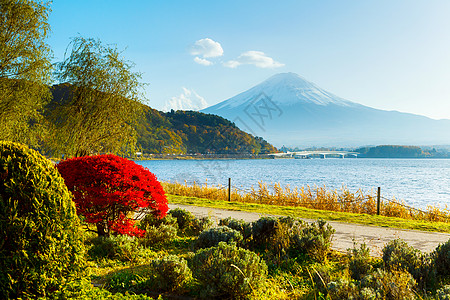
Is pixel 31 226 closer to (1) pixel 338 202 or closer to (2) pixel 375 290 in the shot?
(2) pixel 375 290

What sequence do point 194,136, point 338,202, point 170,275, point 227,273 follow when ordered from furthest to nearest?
point 194,136, point 338,202, point 170,275, point 227,273

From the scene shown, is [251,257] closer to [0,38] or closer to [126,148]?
[126,148]

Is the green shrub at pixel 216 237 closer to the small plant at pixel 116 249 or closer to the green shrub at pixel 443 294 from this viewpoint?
the small plant at pixel 116 249

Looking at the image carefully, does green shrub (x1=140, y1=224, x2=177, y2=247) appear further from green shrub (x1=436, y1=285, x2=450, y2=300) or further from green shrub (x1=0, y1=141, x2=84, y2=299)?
green shrub (x1=436, y1=285, x2=450, y2=300)

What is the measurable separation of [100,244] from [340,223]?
8138 mm

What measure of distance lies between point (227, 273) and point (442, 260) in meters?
4.06

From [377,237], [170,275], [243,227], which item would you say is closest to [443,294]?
[170,275]

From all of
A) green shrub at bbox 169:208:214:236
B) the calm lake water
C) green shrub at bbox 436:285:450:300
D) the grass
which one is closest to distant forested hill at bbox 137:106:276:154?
the calm lake water

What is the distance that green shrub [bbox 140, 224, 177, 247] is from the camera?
7316 millimetres

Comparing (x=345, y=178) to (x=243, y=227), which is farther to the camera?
(x=345, y=178)

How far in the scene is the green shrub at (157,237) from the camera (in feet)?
Result: 24.0

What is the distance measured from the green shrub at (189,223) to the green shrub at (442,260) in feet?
17.1

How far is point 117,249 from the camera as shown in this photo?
20.9 ft

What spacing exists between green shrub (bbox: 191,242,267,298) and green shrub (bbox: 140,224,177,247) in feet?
8.57
